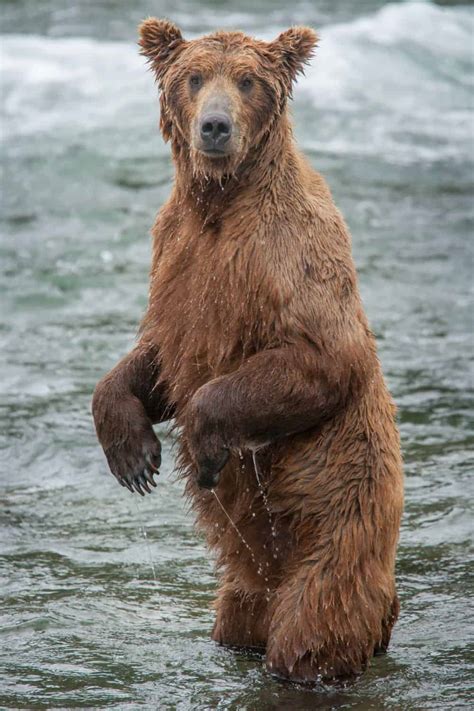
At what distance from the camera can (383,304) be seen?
12.0 metres

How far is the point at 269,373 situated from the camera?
5.64 m

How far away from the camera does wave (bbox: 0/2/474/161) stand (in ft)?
57.6

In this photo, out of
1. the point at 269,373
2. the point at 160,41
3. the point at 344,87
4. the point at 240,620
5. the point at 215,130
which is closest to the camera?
the point at 269,373

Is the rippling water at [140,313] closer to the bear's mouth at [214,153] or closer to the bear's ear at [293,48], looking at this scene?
the bear's mouth at [214,153]

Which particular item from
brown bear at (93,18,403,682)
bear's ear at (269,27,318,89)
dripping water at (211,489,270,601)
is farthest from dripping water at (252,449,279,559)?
bear's ear at (269,27,318,89)

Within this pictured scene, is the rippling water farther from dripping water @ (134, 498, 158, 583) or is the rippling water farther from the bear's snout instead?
the bear's snout

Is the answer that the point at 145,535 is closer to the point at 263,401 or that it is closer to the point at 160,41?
the point at 263,401

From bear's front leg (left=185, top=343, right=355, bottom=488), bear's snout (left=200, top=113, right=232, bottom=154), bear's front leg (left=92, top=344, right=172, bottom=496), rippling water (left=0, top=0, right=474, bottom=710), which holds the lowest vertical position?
rippling water (left=0, top=0, right=474, bottom=710)

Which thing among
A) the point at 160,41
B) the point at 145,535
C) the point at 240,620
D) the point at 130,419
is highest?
the point at 160,41

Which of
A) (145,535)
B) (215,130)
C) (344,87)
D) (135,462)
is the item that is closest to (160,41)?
(215,130)

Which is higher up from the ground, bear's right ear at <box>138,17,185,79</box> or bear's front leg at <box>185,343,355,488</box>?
bear's right ear at <box>138,17,185,79</box>

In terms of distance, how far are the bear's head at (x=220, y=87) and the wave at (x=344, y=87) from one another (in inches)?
420

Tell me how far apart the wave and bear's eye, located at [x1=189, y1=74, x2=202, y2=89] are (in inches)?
429

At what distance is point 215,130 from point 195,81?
1.10ft
